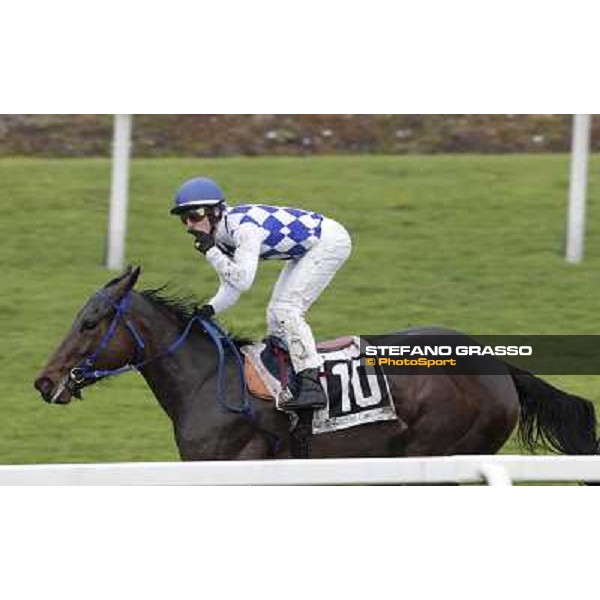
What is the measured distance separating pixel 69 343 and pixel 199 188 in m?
0.88

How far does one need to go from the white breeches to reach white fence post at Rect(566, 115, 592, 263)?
4.36 meters

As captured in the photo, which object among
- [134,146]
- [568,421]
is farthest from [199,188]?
[134,146]

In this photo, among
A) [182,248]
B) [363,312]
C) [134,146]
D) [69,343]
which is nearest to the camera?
[69,343]

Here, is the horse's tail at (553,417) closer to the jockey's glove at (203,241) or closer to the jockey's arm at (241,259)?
the jockey's arm at (241,259)

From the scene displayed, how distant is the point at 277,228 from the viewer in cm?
736

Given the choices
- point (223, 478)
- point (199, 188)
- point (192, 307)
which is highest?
point (199, 188)

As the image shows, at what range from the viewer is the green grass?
1042 centimetres

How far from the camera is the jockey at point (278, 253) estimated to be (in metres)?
7.27

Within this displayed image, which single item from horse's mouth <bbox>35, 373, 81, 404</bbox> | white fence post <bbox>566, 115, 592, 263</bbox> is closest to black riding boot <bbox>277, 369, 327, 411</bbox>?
horse's mouth <bbox>35, 373, 81, 404</bbox>

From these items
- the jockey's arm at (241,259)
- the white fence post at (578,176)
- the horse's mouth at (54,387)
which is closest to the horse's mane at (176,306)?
the jockey's arm at (241,259)

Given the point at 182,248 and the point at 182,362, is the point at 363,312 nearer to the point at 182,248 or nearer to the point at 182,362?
the point at 182,248

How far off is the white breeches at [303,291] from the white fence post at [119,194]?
385 cm

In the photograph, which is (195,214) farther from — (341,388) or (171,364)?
(341,388)

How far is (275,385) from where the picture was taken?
740 cm
